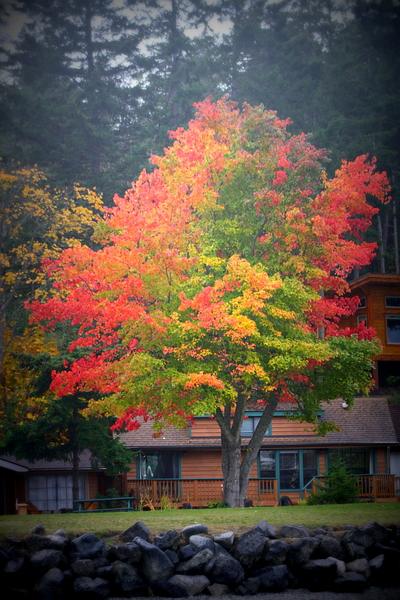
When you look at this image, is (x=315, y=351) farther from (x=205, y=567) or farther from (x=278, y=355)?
(x=205, y=567)

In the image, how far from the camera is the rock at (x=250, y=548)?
15.7m

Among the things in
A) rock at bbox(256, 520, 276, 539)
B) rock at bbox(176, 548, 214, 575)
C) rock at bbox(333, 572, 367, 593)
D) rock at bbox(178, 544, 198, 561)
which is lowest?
rock at bbox(333, 572, 367, 593)

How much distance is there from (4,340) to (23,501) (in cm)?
729

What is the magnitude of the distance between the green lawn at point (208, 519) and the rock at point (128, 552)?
1.04 metres

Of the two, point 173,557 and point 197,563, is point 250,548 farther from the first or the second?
point 173,557

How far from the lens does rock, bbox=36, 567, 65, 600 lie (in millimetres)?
14695

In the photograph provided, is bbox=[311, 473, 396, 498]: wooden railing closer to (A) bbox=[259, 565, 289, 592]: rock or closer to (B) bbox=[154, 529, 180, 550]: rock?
(A) bbox=[259, 565, 289, 592]: rock

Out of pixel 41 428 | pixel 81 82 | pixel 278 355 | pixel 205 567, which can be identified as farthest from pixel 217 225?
pixel 81 82

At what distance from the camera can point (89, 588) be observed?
14.9 metres

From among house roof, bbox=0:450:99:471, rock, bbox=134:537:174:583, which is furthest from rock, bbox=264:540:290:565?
house roof, bbox=0:450:99:471

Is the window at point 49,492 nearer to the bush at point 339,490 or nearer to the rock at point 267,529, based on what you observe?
the bush at point 339,490

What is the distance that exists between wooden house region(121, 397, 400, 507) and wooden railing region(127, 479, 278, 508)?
173 millimetres

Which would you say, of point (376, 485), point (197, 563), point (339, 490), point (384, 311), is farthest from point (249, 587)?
point (384, 311)

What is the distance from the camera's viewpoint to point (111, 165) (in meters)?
44.9
